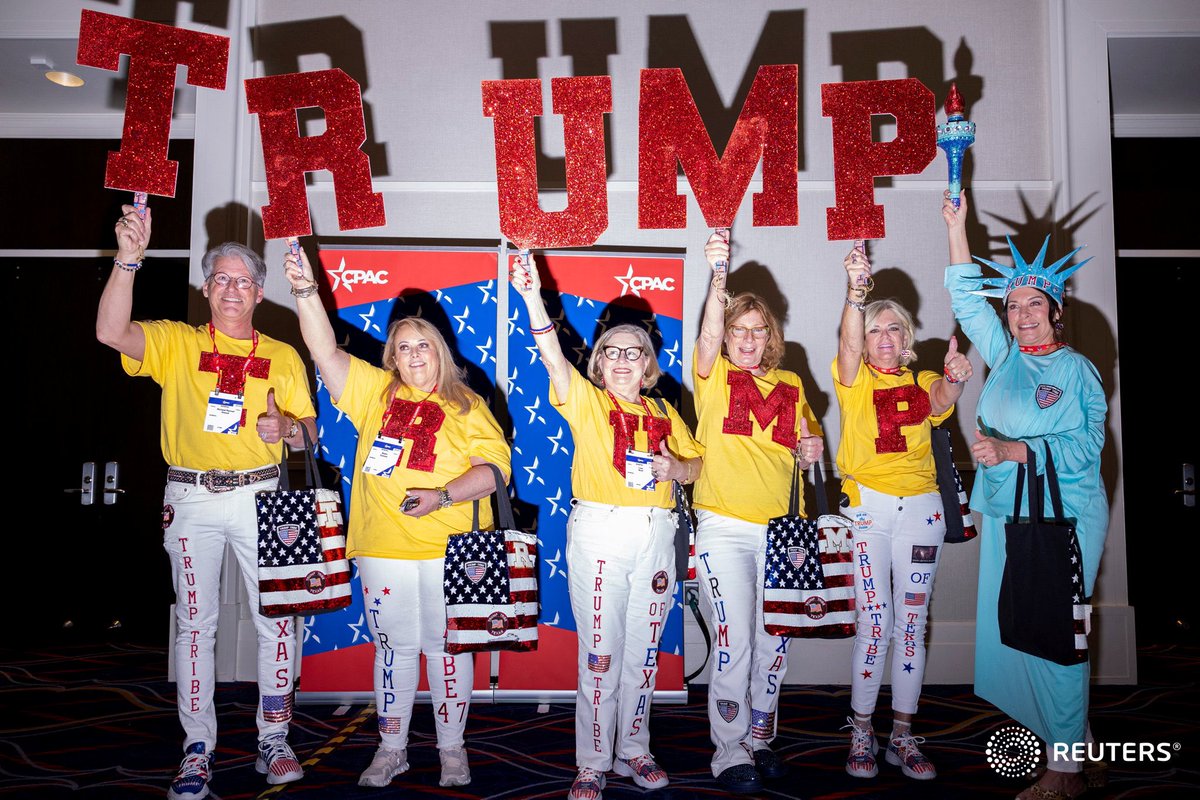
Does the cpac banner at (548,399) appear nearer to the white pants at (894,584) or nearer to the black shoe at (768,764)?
the black shoe at (768,764)

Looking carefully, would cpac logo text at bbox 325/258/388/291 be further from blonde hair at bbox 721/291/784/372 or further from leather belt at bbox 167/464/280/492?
blonde hair at bbox 721/291/784/372

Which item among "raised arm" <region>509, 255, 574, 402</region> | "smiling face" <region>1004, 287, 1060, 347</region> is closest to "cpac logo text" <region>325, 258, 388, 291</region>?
"raised arm" <region>509, 255, 574, 402</region>

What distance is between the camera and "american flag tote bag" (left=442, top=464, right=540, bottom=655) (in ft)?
8.92

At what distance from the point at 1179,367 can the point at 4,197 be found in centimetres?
766

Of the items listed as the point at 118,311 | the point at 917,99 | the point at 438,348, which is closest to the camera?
the point at 118,311

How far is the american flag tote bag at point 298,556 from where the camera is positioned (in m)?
2.78

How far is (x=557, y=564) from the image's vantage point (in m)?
3.99

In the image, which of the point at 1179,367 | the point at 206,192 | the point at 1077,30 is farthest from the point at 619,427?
the point at 1179,367

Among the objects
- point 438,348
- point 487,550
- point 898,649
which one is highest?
point 438,348

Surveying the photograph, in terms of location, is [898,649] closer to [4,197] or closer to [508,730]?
[508,730]

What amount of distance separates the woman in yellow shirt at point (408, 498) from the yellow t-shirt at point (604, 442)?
31cm

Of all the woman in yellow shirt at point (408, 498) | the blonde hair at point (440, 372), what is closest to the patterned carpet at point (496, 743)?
the woman in yellow shirt at point (408, 498)

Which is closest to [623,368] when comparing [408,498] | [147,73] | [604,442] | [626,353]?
[626,353]

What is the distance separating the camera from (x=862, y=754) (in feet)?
9.72
